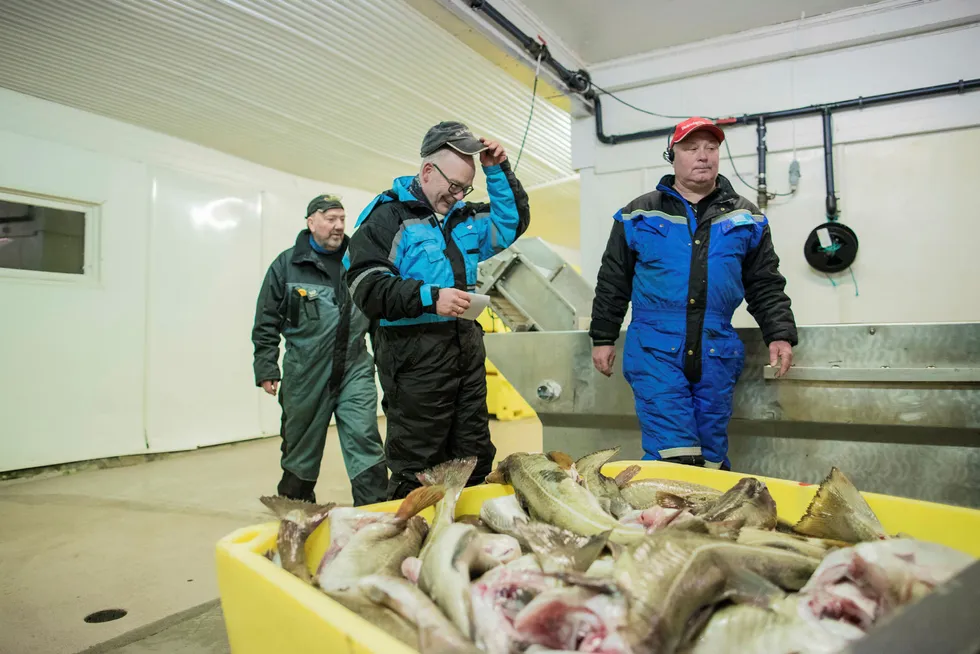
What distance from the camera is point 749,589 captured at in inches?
30.5

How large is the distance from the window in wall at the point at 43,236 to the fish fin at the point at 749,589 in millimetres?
4692

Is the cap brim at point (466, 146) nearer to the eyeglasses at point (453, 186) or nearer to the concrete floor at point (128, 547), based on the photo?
the eyeglasses at point (453, 186)

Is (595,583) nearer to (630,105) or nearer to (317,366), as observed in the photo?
(317,366)

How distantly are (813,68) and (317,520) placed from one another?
3590 millimetres

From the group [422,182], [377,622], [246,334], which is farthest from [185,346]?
[377,622]

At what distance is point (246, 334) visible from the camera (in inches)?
200

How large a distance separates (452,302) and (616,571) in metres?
0.98

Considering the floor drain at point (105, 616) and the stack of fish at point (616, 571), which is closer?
the stack of fish at point (616, 571)

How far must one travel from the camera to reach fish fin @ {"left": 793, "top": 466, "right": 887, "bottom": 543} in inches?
39.8

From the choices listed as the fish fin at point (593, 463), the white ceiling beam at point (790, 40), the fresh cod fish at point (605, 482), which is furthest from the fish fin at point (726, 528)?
the white ceiling beam at point (790, 40)

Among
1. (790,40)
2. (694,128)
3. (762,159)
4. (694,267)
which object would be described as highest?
(790,40)

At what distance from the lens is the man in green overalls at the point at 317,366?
2.69 meters

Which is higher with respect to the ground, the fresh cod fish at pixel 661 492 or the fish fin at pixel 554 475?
the fish fin at pixel 554 475

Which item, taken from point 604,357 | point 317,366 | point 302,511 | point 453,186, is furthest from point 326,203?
point 302,511
